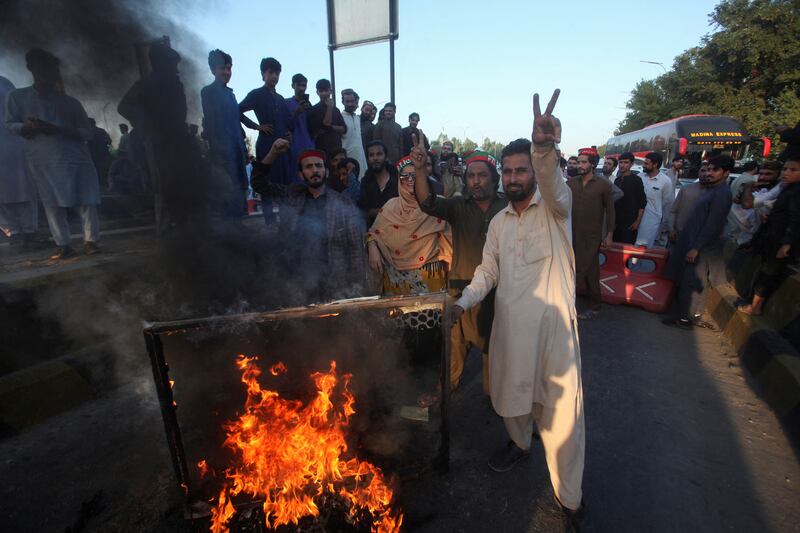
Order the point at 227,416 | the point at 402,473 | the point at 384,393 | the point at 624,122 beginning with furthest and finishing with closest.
A: 1. the point at 624,122
2. the point at 384,393
3. the point at 227,416
4. the point at 402,473

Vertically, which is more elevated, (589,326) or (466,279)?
(466,279)

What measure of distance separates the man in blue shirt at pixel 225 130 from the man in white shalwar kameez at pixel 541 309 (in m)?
3.13

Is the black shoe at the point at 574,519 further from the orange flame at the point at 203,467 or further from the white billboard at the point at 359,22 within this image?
the white billboard at the point at 359,22

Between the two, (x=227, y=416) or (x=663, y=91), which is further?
(x=663, y=91)

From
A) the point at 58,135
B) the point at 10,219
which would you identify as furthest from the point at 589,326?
the point at 10,219

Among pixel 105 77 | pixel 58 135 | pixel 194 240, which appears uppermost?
pixel 105 77

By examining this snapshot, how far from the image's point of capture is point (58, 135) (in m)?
3.78

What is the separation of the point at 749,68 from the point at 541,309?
4227 centimetres

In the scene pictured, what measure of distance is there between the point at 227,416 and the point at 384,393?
4.26 feet

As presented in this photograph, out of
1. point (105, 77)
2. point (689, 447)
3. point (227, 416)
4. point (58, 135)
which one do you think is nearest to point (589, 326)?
point (689, 447)

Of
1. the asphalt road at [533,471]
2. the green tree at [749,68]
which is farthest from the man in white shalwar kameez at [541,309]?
the green tree at [749,68]

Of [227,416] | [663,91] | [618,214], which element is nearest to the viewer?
[227,416]

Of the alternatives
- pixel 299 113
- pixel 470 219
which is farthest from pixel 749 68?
pixel 470 219

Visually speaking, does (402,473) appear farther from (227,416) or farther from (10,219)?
(10,219)
